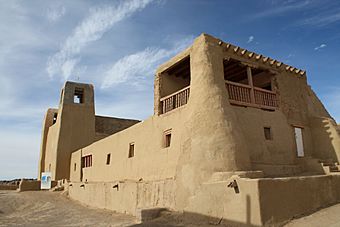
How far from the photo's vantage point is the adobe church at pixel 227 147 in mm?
7492

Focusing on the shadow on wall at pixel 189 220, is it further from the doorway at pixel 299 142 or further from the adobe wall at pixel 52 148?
the adobe wall at pixel 52 148

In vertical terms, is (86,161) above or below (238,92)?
below

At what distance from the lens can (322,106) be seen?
1480 cm

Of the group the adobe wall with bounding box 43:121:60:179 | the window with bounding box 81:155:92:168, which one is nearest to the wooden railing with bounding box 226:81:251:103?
the window with bounding box 81:155:92:168

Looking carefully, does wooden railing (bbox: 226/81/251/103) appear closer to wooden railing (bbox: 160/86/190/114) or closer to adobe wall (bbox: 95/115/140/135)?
wooden railing (bbox: 160/86/190/114)

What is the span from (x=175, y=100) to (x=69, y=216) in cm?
693

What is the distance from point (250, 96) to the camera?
1138 cm

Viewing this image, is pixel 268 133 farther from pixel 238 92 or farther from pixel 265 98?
pixel 238 92

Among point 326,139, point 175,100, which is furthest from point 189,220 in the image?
point 326,139

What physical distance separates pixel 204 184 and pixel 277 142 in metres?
4.28

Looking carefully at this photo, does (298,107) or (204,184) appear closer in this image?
(204,184)

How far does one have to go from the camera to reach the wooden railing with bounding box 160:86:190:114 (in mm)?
11133

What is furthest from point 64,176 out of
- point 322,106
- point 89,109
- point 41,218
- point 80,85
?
point 322,106

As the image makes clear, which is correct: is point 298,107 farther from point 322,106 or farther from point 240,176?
point 240,176
